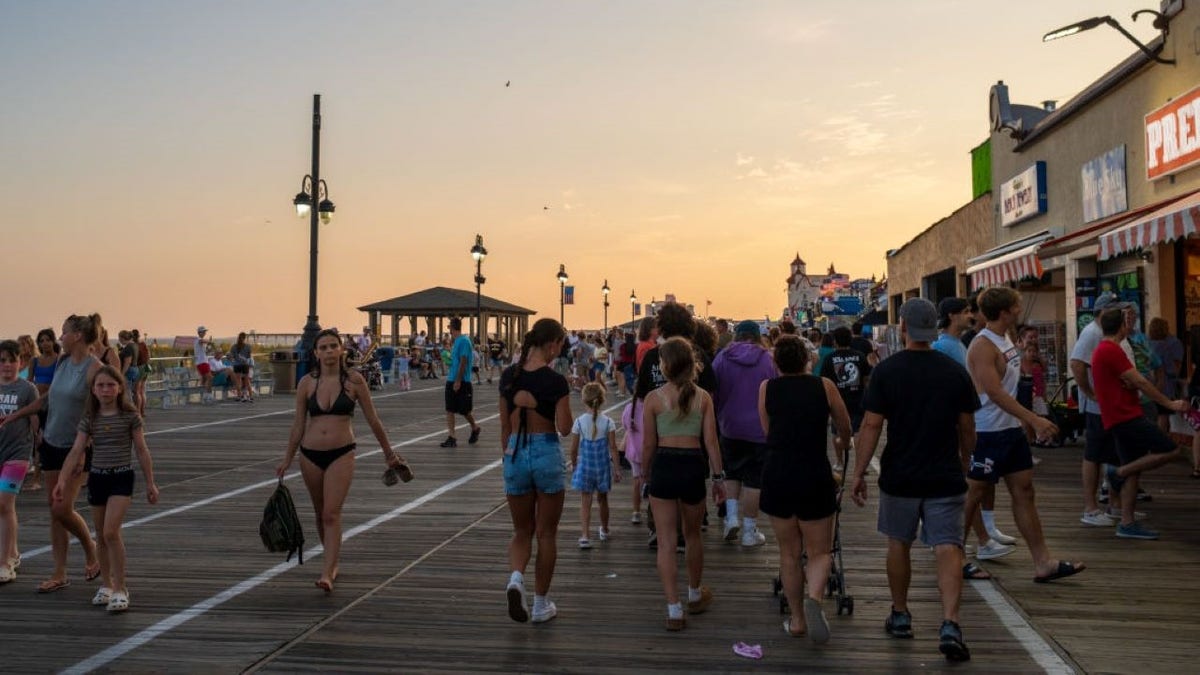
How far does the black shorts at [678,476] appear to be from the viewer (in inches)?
235

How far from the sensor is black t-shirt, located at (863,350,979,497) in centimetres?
554

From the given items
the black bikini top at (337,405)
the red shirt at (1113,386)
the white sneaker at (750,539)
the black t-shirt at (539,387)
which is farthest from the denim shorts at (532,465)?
the red shirt at (1113,386)

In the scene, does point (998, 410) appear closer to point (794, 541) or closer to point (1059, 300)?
point (794, 541)

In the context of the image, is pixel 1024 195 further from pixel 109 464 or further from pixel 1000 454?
pixel 109 464

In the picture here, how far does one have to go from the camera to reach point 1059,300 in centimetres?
2292

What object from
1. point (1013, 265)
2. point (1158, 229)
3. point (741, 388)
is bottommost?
point (741, 388)

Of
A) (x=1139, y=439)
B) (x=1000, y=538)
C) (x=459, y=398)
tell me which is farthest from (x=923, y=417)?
(x=459, y=398)

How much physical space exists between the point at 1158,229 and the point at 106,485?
11560 millimetres

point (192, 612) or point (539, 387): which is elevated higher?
point (539, 387)

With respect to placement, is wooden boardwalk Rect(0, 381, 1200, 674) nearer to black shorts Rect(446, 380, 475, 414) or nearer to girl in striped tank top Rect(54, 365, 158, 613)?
girl in striped tank top Rect(54, 365, 158, 613)

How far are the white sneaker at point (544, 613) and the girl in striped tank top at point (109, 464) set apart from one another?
2.56 metres

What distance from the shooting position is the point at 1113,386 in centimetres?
838

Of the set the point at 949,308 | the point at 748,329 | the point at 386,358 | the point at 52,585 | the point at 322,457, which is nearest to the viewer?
the point at 322,457

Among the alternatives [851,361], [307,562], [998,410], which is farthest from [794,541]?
[851,361]
